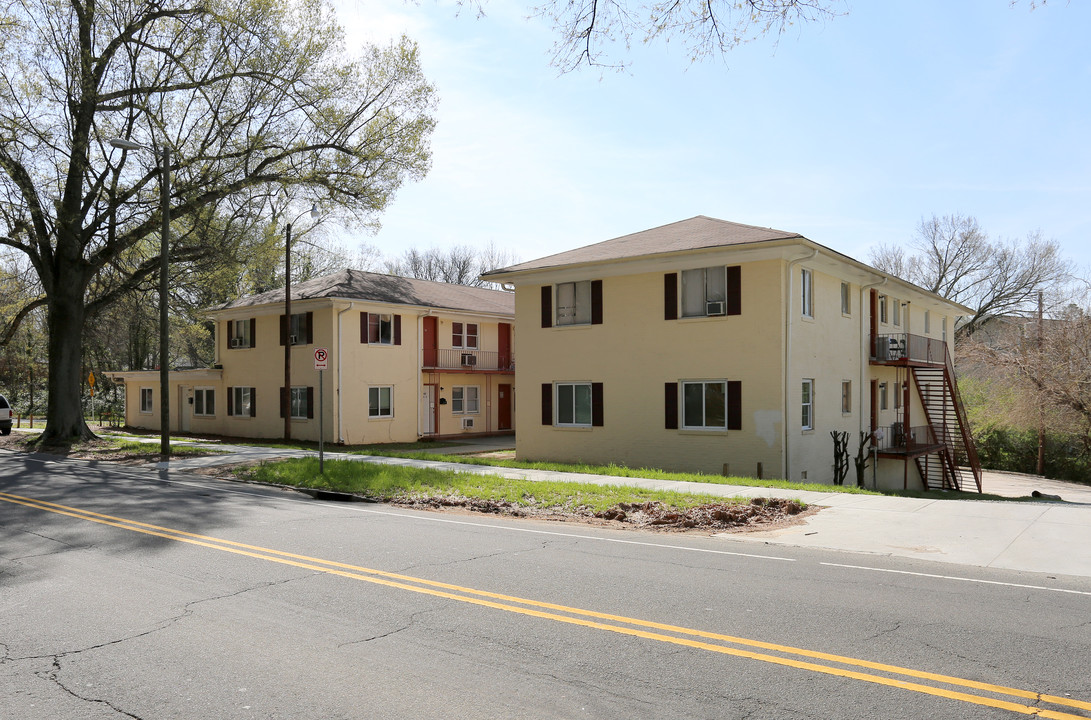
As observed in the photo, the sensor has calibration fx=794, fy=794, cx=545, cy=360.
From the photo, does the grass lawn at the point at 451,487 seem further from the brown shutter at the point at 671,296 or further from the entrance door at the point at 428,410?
the entrance door at the point at 428,410

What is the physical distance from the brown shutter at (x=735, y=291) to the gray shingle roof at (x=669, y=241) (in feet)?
2.52

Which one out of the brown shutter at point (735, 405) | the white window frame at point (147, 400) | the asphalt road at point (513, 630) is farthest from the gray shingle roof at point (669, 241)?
the white window frame at point (147, 400)

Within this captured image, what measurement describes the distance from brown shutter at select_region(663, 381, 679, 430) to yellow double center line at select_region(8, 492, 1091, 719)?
13754 mm

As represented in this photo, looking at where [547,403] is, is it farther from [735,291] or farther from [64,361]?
[64,361]

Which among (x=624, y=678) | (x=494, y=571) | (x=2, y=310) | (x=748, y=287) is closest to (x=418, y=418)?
(x=748, y=287)

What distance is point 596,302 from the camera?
22.9 metres

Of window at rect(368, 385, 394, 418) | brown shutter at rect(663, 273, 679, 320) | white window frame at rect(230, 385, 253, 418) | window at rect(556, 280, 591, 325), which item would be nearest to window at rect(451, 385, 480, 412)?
window at rect(368, 385, 394, 418)

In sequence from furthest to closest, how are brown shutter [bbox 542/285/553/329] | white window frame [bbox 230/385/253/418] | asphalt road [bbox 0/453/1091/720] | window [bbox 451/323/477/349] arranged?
window [bbox 451/323/477/349] < white window frame [bbox 230/385/253/418] < brown shutter [bbox 542/285/553/329] < asphalt road [bbox 0/453/1091/720]

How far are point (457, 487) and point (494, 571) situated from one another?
22.3ft

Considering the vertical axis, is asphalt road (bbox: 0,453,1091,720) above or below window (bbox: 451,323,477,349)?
below

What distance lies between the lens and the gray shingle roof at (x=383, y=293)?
32188 mm

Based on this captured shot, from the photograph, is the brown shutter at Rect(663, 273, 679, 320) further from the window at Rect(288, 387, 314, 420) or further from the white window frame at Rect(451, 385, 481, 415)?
the window at Rect(288, 387, 314, 420)

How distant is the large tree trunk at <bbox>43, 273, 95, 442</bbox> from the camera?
2695cm

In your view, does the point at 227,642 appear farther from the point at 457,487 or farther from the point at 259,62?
the point at 259,62
